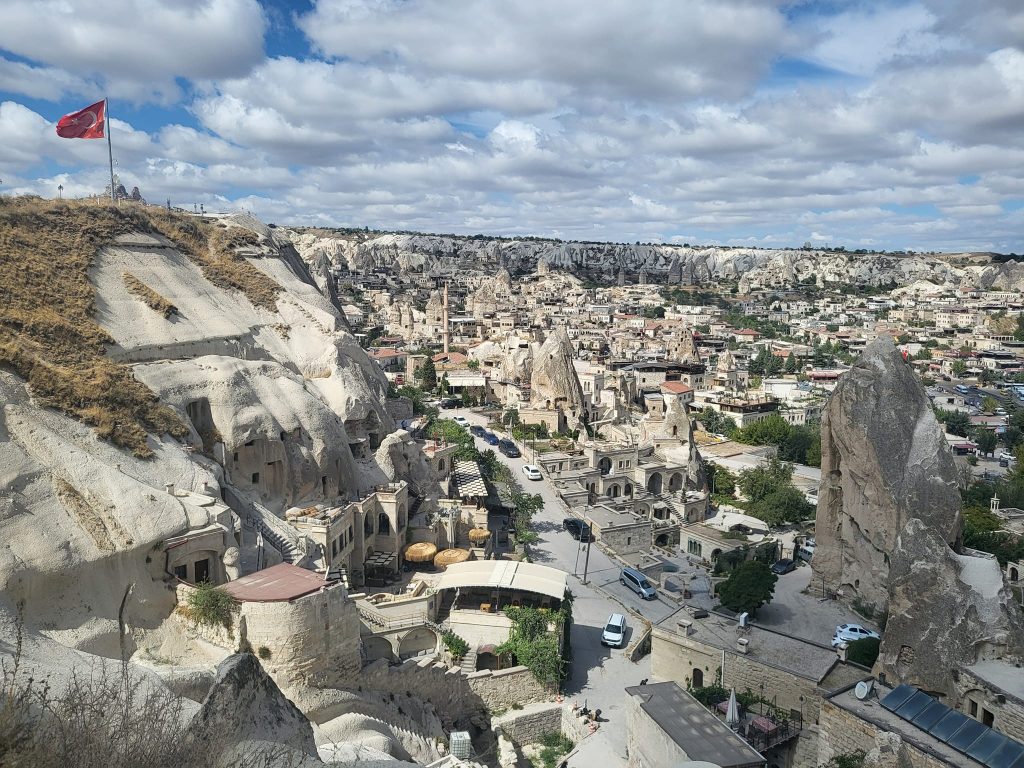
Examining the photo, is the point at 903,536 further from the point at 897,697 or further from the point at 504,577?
the point at 504,577

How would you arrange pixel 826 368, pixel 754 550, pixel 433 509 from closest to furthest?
pixel 433 509 < pixel 754 550 < pixel 826 368

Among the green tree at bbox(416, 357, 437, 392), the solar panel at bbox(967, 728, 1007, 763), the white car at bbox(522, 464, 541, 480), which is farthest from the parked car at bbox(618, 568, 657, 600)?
the green tree at bbox(416, 357, 437, 392)

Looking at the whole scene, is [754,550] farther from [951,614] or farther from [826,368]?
[826,368]

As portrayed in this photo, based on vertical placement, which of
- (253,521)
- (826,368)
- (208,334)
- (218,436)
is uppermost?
(208,334)

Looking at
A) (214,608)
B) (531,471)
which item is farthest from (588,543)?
(214,608)

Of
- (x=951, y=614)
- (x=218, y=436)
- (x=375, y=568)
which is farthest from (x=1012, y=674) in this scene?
(x=218, y=436)

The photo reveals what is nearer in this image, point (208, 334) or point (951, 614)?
point (951, 614)
